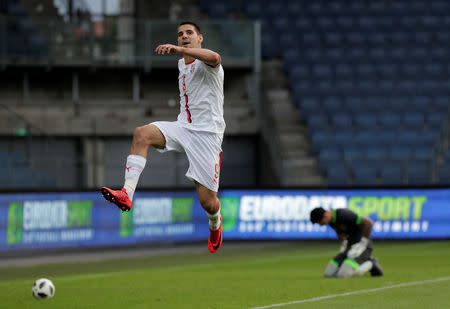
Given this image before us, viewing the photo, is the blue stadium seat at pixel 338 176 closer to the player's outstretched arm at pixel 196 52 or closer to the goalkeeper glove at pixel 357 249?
the goalkeeper glove at pixel 357 249

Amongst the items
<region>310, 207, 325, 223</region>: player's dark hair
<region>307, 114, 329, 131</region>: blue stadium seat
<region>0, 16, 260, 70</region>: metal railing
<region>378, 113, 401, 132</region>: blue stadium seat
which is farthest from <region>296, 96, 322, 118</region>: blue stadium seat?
<region>310, 207, 325, 223</region>: player's dark hair

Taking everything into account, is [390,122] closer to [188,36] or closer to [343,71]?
[343,71]

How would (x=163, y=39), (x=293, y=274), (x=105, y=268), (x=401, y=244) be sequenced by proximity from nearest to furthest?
(x=293, y=274) → (x=105, y=268) → (x=401, y=244) → (x=163, y=39)

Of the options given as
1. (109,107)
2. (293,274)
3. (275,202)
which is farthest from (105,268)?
(109,107)

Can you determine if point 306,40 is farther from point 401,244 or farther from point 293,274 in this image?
point 293,274

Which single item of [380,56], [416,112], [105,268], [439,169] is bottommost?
[105,268]

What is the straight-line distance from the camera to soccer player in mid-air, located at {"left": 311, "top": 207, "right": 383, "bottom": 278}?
11734 mm

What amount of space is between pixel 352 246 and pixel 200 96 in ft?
15.3

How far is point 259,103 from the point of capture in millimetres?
24000

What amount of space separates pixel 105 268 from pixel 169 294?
443 cm

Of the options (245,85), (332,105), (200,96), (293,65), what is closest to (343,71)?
(293,65)

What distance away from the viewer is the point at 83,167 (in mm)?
22828

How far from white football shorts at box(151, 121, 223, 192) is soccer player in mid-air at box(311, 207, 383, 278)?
377 cm

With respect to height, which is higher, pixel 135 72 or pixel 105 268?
pixel 135 72
